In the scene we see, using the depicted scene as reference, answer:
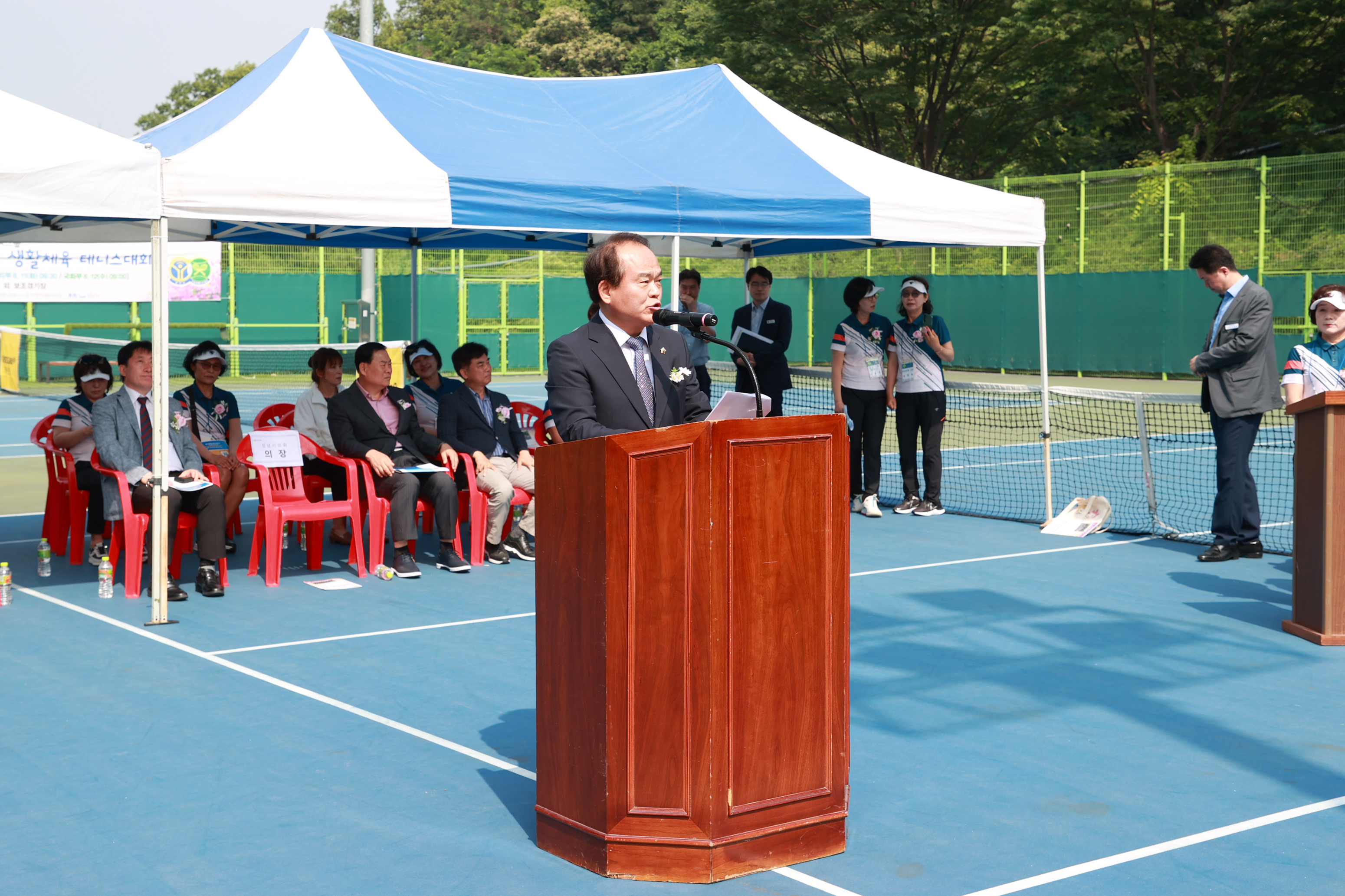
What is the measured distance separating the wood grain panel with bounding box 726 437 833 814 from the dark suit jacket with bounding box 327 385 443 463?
5085 millimetres

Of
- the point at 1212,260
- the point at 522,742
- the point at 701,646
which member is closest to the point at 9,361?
the point at 1212,260

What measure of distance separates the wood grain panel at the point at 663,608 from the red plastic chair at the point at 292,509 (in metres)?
4.88

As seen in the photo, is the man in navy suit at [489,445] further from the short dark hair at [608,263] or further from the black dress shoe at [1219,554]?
the short dark hair at [608,263]

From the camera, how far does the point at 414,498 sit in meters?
8.33

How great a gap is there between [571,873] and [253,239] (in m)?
9.27

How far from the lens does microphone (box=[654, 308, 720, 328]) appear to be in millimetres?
3609

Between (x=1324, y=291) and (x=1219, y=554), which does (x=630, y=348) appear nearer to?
(x=1324, y=291)

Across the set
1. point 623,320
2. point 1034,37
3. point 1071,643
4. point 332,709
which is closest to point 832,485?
Result: point 623,320

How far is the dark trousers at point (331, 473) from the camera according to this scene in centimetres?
874

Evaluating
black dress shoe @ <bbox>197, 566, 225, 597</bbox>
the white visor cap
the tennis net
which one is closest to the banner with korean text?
the tennis net

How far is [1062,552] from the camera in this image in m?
9.08

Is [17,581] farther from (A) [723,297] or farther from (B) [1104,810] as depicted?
(A) [723,297]

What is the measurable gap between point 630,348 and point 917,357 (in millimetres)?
6784

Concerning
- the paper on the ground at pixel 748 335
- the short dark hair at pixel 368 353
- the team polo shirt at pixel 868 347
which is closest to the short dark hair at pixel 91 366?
the short dark hair at pixel 368 353
